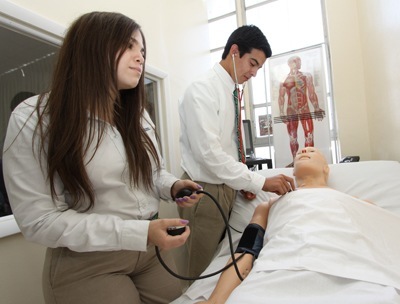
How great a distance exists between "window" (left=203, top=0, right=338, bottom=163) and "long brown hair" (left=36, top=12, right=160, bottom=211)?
2383 millimetres

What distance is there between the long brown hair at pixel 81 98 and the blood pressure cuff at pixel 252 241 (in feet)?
2.02

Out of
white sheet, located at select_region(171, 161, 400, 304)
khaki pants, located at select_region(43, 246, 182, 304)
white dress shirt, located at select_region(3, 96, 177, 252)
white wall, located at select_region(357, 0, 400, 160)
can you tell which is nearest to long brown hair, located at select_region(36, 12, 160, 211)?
white dress shirt, located at select_region(3, 96, 177, 252)

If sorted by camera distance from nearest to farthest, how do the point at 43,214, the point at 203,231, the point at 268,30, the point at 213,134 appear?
the point at 43,214, the point at 213,134, the point at 203,231, the point at 268,30

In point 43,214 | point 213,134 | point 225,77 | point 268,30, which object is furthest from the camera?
point 268,30

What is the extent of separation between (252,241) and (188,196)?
51cm

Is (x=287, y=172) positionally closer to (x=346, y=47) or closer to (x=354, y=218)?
(x=354, y=218)

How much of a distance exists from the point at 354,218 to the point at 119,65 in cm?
104

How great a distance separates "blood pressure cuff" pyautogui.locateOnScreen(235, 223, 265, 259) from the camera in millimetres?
1168

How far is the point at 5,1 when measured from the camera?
3.59 feet

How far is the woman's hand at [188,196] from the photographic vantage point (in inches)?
35.5

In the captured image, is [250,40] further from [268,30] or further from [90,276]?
[268,30]

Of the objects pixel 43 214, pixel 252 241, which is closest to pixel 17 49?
pixel 43 214

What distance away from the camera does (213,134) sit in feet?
4.52

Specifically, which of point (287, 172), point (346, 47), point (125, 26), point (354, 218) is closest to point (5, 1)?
point (125, 26)
